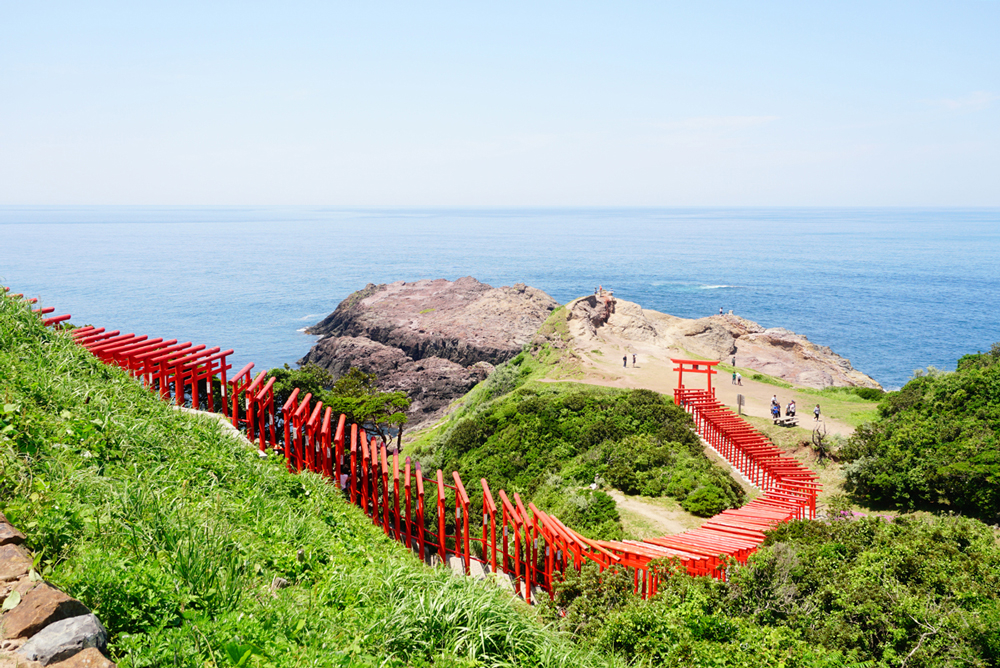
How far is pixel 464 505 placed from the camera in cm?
1711

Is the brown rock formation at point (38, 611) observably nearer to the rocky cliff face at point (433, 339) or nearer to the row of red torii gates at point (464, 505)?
the row of red torii gates at point (464, 505)

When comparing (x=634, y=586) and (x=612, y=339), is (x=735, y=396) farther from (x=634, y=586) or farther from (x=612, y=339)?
(x=634, y=586)

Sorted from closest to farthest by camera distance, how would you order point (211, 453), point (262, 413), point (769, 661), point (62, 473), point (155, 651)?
1. point (155, 651)
2. point (62, 473)
3. point (769, 661)
4. point (211, 453)
5. point (262, 413)

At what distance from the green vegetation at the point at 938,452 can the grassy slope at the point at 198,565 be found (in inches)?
615

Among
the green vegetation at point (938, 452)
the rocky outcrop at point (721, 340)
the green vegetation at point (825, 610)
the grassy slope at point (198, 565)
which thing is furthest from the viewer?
A: the rocky outcrop at point (721, 340)

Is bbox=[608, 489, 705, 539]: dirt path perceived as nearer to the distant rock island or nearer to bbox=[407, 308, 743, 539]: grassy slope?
bbox=[407, 308, 743, 539]: grassy slope

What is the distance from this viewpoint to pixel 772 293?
132m

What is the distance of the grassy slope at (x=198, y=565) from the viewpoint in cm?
588

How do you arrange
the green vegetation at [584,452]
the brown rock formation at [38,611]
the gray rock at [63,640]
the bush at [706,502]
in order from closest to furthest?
the gray rock at [63,640] < the brown rock formation at [38,611] < the bush at [706,502] < the green vegetation at [584,452]

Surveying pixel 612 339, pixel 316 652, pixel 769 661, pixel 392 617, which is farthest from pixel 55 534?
pixel 612 339

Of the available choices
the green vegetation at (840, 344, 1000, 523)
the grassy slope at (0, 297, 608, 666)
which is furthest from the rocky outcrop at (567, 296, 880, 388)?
the grassy slope at (0, 297, 608, 666)

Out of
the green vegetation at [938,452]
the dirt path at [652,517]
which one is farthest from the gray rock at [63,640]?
the green vegetation at [938,452]

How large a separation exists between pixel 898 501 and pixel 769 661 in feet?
45.0

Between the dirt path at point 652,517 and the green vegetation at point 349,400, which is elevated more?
the dirt path at point 652,517
